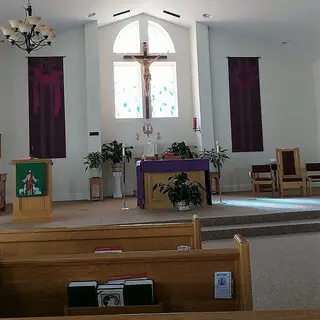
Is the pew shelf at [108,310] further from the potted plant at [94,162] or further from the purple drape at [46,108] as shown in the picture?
the purple drape at [46,108]

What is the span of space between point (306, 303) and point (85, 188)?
6.39m

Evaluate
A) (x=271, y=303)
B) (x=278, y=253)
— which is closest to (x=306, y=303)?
(x=271, y=303)

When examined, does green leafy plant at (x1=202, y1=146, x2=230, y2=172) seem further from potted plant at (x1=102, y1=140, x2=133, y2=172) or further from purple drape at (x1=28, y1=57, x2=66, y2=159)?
purple drape at (x1=28, y1=57, x2=66, y2=159)

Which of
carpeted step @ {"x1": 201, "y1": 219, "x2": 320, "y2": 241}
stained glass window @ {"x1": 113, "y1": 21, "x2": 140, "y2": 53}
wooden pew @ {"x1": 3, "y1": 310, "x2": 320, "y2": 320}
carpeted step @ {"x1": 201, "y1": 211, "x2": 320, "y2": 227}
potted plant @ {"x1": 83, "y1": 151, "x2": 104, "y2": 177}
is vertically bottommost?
carpeted step @ {"x1": 201, "y1": 219, "x2": 320, "y2": 241}

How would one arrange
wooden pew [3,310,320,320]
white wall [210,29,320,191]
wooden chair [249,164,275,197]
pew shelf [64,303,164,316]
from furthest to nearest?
1. white wall [210,29,320,191]
2. wooden chair [249,164,275,197]
3. pew shelf [64,303,164,316]
4. wooden pew [3,310,320,320]

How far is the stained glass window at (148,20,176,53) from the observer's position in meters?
8.84

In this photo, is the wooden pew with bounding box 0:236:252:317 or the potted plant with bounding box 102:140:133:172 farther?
the potted plant with bounding box 102:140:133:172

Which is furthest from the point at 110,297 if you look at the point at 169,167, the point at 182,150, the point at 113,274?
the point at 182,150

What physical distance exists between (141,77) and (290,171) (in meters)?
3.94

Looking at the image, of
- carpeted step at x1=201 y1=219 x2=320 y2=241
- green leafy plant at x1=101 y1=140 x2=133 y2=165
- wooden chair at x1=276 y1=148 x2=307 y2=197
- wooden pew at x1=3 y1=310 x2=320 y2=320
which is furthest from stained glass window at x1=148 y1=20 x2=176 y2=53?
wooden pew at x1=3 y1=310 x2=320 y2=320

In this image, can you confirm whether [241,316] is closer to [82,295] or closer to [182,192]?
[82,295]

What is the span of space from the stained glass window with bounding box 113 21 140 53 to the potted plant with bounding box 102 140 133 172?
2.22 meters

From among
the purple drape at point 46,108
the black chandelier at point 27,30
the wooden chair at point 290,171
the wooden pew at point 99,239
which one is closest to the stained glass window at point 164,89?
the purple drape at point 46,108

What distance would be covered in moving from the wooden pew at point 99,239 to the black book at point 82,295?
756 millimetres
